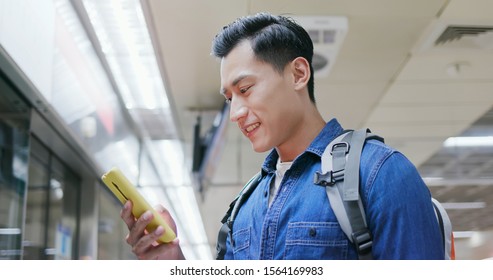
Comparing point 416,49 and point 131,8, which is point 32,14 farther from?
point 416,49

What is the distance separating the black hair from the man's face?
22mm

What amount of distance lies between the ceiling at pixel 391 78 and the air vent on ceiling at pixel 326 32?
0.12 ft

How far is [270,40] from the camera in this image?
1.07 metres

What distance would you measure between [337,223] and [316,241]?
4cm

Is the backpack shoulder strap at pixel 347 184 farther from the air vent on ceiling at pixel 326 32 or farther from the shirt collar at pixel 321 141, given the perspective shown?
the air vent on ceiling at pixel 326 32

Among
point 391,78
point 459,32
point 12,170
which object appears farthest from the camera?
point 391,78

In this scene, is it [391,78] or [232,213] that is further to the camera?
[391,78]

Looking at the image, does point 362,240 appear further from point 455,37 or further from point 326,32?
point 455,37

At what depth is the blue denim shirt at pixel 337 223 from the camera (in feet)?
2.76

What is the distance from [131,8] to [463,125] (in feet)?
9.18

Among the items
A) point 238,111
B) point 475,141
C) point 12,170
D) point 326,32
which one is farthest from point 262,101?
point 475,141

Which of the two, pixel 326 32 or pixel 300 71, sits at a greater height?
pixel 326 32

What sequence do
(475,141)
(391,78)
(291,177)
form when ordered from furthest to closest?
1. (475,141)
2. (391,78)
3. (291,177)

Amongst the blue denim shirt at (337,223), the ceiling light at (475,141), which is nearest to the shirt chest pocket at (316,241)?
the blue denim shirt at (337,223)
